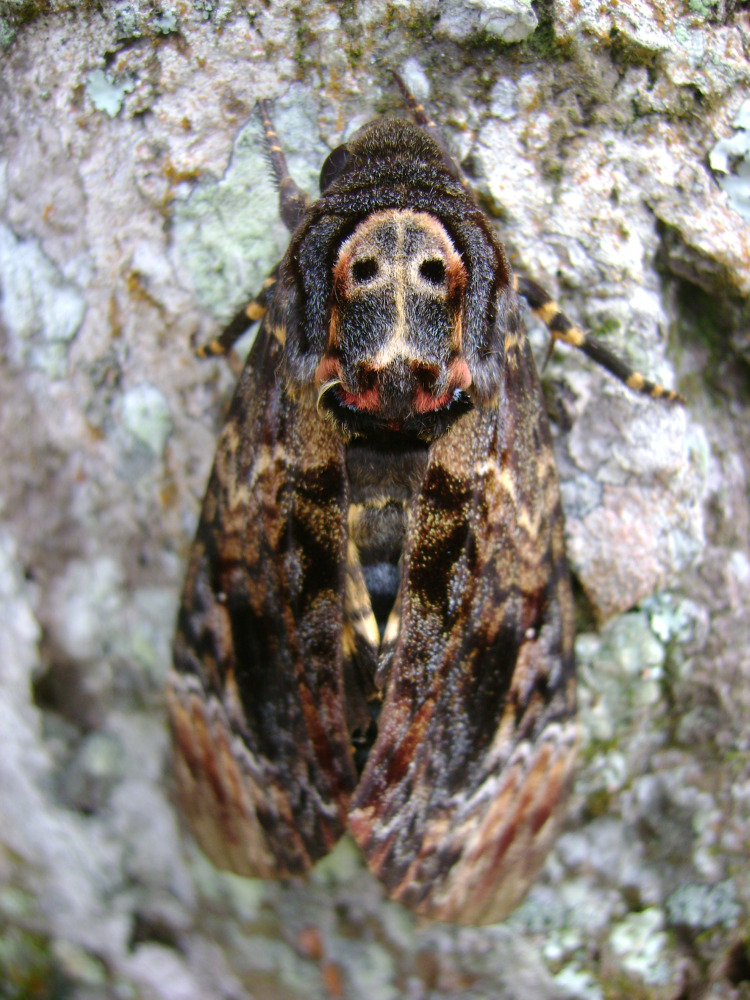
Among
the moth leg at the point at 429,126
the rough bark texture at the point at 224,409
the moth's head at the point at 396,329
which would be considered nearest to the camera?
the moth's head at the point at 396,329

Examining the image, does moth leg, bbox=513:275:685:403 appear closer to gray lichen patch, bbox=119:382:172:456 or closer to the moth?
the moth

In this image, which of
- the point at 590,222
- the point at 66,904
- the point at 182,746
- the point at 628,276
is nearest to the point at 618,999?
the point at 182,746

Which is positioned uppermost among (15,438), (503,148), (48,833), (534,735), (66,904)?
(503,148)

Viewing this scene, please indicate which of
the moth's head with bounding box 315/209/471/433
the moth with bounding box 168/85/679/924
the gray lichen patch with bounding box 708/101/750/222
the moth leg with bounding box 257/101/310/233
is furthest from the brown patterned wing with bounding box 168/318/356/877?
the gray lichen patch with bounding box 708/101/750/222

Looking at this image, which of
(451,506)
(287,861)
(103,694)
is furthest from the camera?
(103,694)

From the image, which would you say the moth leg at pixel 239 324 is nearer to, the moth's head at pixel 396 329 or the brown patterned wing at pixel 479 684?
the moth's head at pixel 396 329

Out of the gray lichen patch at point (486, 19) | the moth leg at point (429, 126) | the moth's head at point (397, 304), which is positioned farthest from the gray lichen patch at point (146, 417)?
the gray lichen patch at point (486, 19)

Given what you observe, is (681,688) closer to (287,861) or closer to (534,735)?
(534,735)

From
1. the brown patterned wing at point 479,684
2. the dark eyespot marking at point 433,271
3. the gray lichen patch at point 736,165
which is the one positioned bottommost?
the brown patterned wing at point 479,684
